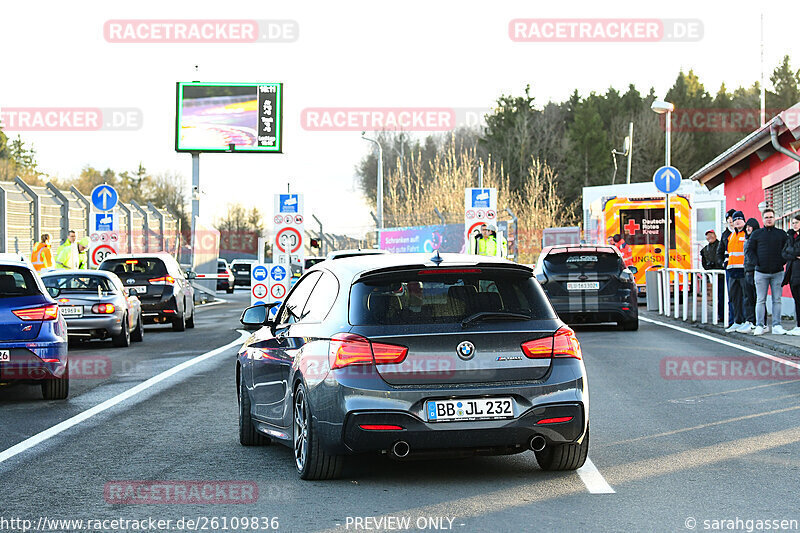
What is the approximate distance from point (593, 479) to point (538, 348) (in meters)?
0.89

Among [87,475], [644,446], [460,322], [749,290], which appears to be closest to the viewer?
[460,322]

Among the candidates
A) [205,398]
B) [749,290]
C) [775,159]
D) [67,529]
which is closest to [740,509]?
[67,529]

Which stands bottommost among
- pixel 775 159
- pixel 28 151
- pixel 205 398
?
pixel 205 398

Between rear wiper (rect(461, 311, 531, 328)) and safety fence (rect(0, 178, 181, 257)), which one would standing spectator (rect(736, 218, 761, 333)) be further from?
safety fence (rect(0, 178, 181, 257))

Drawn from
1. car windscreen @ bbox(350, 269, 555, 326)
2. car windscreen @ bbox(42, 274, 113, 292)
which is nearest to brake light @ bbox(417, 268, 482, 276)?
car windscreen @ bbox(350, 269, 555, 326)

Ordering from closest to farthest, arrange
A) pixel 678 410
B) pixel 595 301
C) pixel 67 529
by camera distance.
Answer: pixel 67 529
pixel 678 410
pixel 595 301

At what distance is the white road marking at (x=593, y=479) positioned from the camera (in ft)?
22.4

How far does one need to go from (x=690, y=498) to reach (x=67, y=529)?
10.9 ft

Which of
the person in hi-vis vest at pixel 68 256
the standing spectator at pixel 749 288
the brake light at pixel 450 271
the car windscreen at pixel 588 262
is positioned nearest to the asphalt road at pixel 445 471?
the brake light at pixel 450 271

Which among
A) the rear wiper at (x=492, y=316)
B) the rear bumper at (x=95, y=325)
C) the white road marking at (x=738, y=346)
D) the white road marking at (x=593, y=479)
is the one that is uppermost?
the rear wiper at (x=492, y=316)

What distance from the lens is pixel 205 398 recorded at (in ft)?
38.9

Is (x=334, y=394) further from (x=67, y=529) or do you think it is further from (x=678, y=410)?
(x=678, y=410)

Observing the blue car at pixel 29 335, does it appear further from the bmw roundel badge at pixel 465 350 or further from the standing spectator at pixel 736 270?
the standing spectator at pixel 736 270

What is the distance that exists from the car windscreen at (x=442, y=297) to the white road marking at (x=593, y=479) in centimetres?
101
